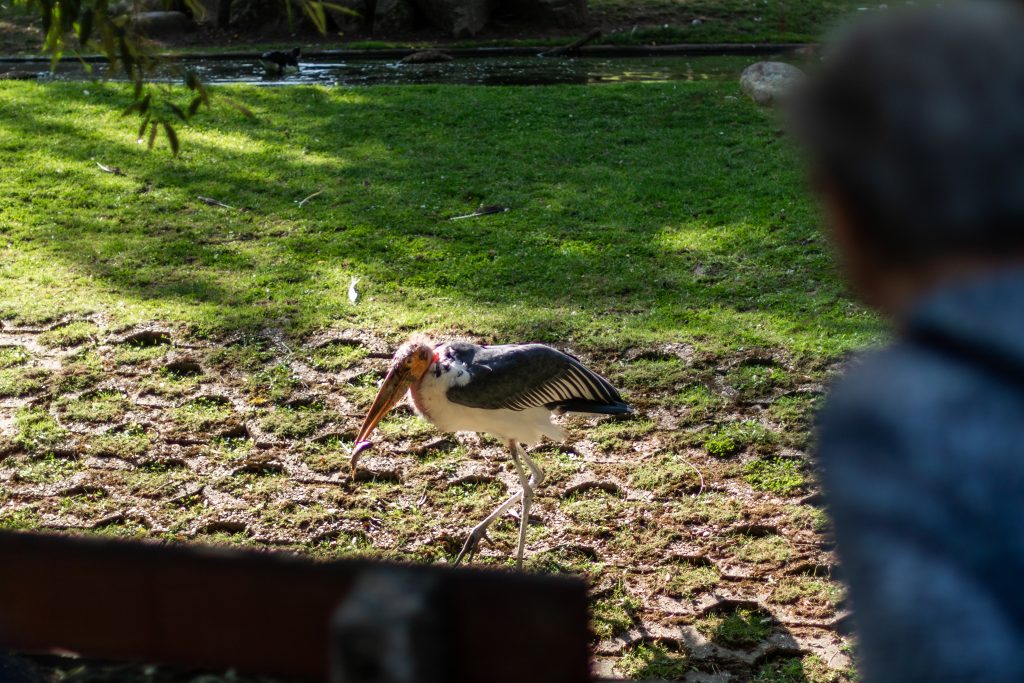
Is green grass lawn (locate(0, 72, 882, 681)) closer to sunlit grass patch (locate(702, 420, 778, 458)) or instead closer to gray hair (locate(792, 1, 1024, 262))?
sunlit grass patch (locate(702, 420, 778, 458))

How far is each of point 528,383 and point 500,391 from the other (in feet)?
0.34

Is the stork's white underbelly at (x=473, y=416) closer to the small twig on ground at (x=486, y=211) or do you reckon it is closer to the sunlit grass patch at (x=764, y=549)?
the sunlit grass patch at (x=764, y=549)

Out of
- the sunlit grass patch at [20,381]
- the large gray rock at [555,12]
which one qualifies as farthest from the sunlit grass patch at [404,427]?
the large gray rock at [555,12]

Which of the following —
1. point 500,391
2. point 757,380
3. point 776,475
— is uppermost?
point 500,391

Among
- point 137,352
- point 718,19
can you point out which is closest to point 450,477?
point 137,352

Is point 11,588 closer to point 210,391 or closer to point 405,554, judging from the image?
point 405,554

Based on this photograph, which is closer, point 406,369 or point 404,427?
point 406,369

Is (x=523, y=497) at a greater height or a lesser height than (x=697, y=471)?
greater

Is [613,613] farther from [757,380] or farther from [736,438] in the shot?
[757,380]

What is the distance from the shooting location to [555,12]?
55.6 ft

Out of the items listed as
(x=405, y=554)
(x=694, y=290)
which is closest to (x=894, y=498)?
(x=405, y=554)

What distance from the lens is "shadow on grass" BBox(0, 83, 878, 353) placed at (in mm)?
5844

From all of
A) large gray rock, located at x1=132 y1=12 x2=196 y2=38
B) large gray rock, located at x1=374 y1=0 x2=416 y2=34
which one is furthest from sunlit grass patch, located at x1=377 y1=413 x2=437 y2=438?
large gray rock, located at x1=132 y1=12 x2=196 y2=38

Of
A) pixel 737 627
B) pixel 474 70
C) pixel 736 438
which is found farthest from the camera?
pixel 474 70
